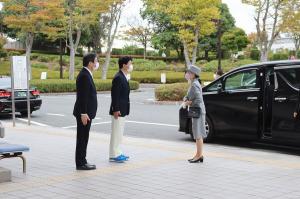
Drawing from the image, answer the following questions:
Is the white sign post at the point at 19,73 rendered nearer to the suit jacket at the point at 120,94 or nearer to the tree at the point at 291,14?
the suit jacket at the point at 120,94

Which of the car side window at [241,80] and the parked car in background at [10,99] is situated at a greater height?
the car side window at [241,80]

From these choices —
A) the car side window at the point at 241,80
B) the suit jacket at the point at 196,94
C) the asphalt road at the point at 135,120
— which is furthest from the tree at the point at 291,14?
the suit jacket at the point at 196,94

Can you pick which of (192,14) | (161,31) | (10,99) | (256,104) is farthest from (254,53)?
(256,104)

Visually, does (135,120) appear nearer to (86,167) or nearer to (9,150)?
(86,167)

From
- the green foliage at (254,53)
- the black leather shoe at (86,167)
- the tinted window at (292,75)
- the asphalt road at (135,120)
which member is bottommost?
the black leather shoe at (86,167)

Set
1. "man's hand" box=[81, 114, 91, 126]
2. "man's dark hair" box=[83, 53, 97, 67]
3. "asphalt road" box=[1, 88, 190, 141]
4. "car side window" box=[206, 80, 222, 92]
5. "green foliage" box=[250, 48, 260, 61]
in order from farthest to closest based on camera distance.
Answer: "green foliage" box=[250, 48, 260, 61] → "asphalt road" box=[1, 88, 190, 141] → "car side window" box=[206, 80, 222, 92] → "man's dark hair" box=[83, 53, 97, 67] → "man's hand" box=[81, 114, 91, 126]

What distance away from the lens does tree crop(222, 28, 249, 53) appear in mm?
62094

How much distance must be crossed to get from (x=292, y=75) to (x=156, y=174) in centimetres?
401

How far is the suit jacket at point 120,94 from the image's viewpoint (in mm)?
8648

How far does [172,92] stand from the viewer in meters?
23.6

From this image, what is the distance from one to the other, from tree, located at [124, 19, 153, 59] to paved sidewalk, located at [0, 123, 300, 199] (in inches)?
1890

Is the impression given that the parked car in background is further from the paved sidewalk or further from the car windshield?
the paved sidewalk

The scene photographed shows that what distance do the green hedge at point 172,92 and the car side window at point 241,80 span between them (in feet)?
39.1

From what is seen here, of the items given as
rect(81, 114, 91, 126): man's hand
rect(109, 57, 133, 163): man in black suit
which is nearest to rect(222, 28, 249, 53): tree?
rect(109, 57, 133, 163): man in black suit
